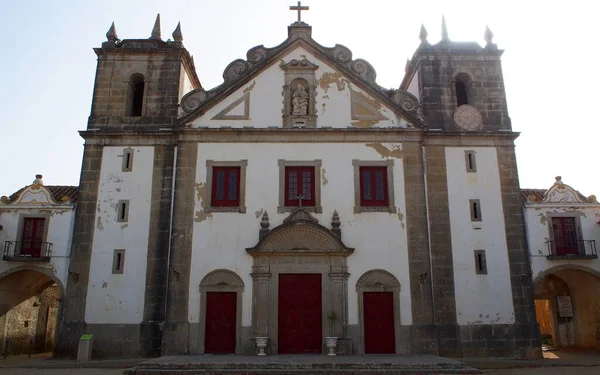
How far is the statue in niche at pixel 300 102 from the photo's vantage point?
21.7m

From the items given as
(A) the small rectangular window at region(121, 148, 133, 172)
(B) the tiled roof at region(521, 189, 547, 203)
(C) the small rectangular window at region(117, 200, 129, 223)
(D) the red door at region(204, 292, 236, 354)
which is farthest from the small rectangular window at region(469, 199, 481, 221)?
(A) the small rectangular window at region(121, 148, 133, 172)

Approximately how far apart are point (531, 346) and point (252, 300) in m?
10.6

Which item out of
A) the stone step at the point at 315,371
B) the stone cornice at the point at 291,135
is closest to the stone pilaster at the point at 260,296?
the stone step at the point at 315,371

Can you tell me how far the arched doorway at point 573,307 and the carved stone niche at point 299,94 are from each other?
1263 centimetres

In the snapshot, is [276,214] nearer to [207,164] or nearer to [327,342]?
[207,164]

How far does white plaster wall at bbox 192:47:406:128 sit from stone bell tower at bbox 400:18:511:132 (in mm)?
2165

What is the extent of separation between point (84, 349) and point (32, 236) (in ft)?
17.2

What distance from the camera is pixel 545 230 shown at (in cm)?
2130

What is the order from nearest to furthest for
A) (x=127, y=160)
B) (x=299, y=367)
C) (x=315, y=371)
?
1. (x=315, y=371)
2. (x=299, y=367)
3. (x=127, y=160)

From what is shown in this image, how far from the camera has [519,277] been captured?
20438mm

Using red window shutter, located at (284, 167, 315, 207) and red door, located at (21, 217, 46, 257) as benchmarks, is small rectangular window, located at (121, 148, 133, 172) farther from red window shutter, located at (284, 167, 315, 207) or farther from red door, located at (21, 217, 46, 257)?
red window shutter, located at (284, 167, 315, 207)

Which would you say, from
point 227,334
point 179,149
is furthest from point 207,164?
point 227,334

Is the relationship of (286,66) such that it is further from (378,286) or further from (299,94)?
(378,286)

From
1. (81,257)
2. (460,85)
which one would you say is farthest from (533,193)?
(81,257)
